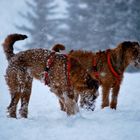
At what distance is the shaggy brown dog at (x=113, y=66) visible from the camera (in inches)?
384

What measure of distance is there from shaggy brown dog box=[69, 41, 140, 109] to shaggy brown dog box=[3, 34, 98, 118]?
1596mm

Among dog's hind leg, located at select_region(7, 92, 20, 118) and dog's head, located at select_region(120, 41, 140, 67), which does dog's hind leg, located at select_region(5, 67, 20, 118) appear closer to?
dog's hind leg, located at select_region(7, 92, 20, 118)

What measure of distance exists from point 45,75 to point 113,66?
2304 millimetres

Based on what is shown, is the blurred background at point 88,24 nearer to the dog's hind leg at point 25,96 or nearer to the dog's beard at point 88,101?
the dog's hind leg at point 25,96

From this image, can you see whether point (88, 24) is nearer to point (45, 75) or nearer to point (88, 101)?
point (45, 75)

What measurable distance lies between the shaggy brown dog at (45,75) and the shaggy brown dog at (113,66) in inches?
62.8

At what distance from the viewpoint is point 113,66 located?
9789 millimetres

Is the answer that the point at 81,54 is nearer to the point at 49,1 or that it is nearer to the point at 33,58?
the point at 33,58

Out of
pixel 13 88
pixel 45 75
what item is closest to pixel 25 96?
pixel 13 88

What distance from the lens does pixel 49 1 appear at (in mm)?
42719

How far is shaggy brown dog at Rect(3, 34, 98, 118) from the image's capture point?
7617 millimetres

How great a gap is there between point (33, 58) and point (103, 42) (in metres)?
24.9

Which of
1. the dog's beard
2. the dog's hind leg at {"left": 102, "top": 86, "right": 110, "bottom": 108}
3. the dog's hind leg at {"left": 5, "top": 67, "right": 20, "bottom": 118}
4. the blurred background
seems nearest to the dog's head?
the dog's hind leg at {"left": 102, "top": 86, "right": 110, "bottom": 108}

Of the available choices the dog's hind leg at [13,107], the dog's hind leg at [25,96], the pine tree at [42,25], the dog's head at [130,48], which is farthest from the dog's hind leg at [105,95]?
the pine tree at [42,25]
